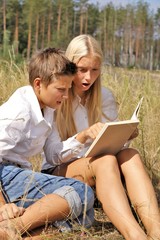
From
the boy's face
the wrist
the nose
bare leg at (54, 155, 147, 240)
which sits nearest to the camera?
bare leg at (54, 155, 147, 240)

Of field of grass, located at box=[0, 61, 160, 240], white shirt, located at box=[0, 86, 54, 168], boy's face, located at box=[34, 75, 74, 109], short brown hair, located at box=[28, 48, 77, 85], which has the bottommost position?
field of grass, located at box=[0, 61, 160, 240]

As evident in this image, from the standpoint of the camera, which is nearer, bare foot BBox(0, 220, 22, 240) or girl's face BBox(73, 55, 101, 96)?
bare foot BBox(0, 220, 22, 240)

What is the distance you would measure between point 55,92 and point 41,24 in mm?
31626

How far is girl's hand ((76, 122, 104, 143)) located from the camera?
207 centimetres

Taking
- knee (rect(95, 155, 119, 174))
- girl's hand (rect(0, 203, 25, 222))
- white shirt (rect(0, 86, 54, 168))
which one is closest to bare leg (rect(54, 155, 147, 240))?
knee (rect(95, 155, 119, 174))

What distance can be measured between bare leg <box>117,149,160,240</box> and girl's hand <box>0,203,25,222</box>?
482 mm

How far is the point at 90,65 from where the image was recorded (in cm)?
235

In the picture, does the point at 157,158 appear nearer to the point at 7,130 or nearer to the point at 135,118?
the point at 135,118

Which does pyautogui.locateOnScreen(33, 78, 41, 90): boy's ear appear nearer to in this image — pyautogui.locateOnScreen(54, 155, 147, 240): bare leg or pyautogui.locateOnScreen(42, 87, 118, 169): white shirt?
pyautogui.locateOnScreen(42, 87, 118, 169): white shirt

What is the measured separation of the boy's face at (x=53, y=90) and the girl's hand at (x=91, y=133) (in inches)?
6.9

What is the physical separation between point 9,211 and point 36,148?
1.17 feet

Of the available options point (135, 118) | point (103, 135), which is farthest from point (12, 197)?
point (135, 118)

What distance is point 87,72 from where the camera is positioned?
2352mm

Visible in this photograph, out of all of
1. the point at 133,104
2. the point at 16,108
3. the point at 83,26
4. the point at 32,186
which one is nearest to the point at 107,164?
the point at 32,186
